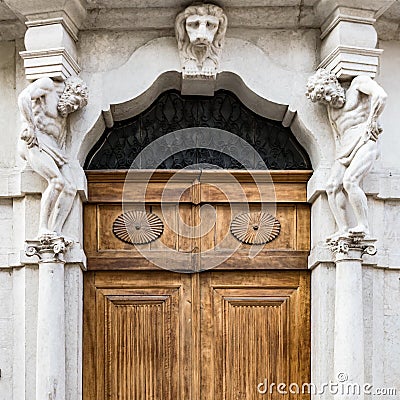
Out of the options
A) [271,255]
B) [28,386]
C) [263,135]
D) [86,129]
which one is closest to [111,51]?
[86,129]

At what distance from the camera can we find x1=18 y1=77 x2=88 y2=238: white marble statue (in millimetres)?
8281

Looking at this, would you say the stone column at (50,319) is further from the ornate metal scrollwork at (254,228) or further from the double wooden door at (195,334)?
the ornate metal scrollwork at (254,228)

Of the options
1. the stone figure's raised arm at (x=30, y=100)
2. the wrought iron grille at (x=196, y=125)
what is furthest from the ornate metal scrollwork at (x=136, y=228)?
the stone figure's raised arm at (x=30, y=100)

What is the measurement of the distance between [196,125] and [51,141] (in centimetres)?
108

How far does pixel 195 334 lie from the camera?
28.7 ft

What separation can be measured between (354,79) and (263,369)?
200 centimetres

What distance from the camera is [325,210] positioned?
855 cm

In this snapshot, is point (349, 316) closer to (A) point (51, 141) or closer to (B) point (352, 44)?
(B) point (352, 44)

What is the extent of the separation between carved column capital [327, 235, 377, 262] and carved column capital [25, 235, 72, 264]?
5.71 feet

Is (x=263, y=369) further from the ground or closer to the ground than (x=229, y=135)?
closer to the ground

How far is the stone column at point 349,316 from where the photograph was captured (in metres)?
8.21

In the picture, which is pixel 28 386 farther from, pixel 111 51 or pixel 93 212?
pixel 111 51

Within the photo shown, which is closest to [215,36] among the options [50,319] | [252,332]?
[252,332]

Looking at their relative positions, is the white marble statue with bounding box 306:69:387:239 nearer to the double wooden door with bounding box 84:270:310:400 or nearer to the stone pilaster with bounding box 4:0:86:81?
the double wooden door with bounding box 84:270:310:400
